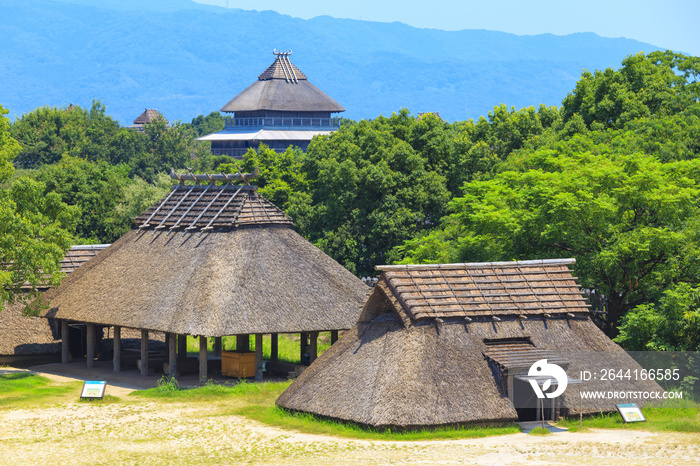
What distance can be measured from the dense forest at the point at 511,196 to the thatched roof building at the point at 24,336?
1769 mm

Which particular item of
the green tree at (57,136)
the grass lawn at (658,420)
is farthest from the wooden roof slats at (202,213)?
the green tree at (57,136)

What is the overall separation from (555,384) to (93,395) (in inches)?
601

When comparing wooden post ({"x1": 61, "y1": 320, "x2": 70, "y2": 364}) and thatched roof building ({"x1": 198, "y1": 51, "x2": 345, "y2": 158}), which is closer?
wooden post ({"x1": 61, "y1": 320, "x2": 70, "y2": 364})

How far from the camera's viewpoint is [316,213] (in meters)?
57.5

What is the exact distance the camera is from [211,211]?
3981 cm

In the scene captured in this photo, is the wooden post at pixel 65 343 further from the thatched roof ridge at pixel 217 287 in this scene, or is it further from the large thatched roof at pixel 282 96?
the large thatched roof at pixel 282 96

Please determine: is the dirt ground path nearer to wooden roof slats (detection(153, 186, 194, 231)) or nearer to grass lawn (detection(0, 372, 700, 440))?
grass lawn (detection(0, 372, 700, 440))

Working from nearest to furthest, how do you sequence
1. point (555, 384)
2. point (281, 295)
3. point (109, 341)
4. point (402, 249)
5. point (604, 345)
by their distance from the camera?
1. point (555, 384)
2. point (604, 345)
3. point (281, 295)
4. point (109, 341)
5. point (402, 249)

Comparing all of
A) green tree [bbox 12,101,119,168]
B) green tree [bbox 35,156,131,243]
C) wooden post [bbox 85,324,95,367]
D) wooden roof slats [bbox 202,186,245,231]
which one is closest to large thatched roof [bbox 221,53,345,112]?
green tree [bbox 12,101,119,168]

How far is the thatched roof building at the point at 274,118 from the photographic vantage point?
114 metres

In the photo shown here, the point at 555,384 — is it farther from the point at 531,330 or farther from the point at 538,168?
the point at 538,168

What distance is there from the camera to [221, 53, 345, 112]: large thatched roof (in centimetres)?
11900

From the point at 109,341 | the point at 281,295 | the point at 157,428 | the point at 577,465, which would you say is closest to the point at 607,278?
the point at 281,295

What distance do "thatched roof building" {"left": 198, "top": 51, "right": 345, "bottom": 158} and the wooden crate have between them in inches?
2987
